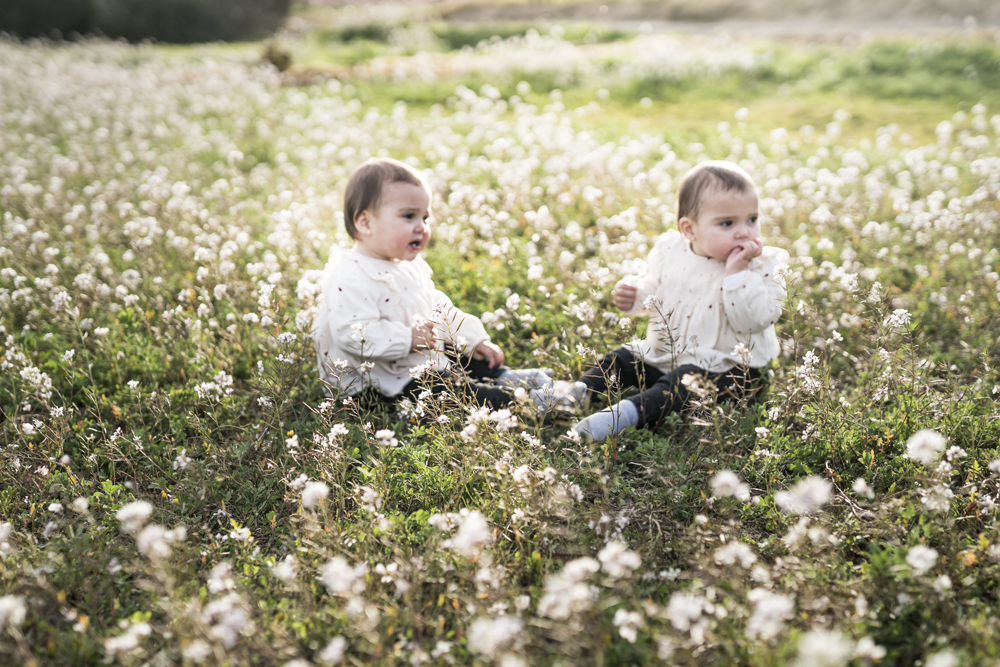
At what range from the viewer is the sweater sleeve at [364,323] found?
159 inches

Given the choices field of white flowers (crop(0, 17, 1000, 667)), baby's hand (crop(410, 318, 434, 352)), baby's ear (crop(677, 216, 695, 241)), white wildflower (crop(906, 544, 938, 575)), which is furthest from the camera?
baby's ear (crop(677, 216, 695, 241))

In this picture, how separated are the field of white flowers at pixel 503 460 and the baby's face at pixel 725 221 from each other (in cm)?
43

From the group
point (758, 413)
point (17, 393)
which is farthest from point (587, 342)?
point (17, 393)

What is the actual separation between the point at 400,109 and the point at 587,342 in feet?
28.0

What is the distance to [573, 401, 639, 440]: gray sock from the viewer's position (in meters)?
3.70

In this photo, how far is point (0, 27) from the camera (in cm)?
3025

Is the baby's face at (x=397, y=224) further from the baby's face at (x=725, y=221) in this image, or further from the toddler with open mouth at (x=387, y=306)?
the baby's face at (x=725, y=221)

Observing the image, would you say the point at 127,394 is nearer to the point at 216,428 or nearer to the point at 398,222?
the point at 216,428

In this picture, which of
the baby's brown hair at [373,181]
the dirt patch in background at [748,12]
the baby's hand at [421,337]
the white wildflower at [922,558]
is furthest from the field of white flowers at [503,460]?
the dirt patch in background at [748,12]

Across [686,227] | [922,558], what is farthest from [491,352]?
[922,558]

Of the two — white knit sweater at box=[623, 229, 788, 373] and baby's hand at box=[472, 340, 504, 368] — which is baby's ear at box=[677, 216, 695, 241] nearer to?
white knit sweater at box=[623, 229, 788, 373]

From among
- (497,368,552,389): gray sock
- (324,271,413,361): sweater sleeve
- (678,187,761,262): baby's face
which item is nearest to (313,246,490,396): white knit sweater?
(324,271,413,361): sweater sleeve

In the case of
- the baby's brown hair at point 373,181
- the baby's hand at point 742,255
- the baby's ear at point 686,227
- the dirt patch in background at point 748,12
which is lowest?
the baby's hand at point 742,255

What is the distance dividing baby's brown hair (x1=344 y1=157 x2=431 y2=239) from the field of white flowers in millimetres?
717
